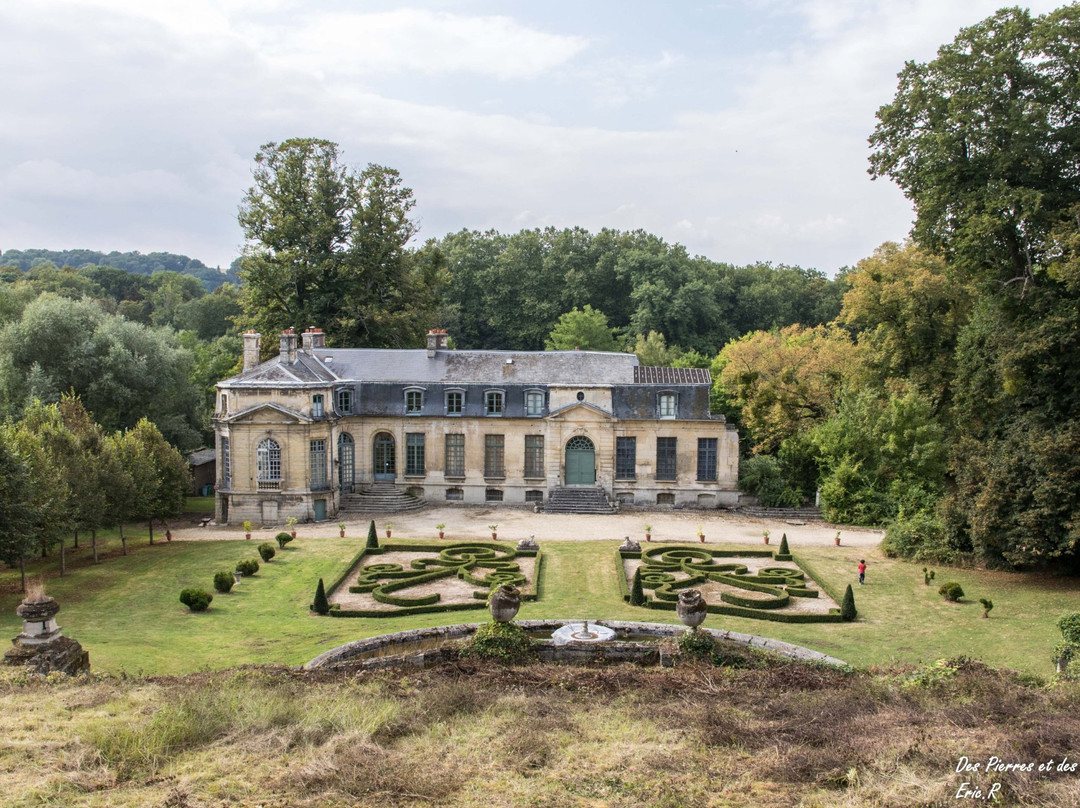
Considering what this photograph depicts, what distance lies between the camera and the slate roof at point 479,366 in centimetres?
4578

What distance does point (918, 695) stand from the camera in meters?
16.3

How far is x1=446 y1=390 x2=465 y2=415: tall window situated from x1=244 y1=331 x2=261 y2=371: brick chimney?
33.3ft

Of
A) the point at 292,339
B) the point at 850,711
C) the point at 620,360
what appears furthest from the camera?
the point at 620,360

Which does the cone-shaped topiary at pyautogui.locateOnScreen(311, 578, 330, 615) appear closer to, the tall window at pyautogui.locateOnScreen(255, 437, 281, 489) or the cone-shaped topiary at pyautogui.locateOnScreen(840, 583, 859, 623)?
the tall window at pyautogui.locateOnScreen(255, 437, 281, 489)

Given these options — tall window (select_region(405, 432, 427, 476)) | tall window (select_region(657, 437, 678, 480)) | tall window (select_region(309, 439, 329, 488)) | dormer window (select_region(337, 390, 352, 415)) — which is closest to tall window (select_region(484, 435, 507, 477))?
tall window (select_region(405, 432, 427, 476))

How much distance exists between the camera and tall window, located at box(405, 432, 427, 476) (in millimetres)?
46344

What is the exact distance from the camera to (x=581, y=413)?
147ft

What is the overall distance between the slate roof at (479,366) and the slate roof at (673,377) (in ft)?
0.20

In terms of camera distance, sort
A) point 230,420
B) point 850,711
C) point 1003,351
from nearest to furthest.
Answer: point 850,711 → point 1003,351 → point 230,420

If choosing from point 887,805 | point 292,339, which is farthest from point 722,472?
point 887,805

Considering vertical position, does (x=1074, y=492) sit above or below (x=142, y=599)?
above

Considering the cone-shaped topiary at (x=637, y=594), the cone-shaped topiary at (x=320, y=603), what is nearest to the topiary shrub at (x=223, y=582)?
the cone-shaped topiary at (x=320, y=603)

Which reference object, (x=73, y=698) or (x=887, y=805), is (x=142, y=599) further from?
(x=887, y=805)

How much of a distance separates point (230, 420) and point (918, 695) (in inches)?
1287
